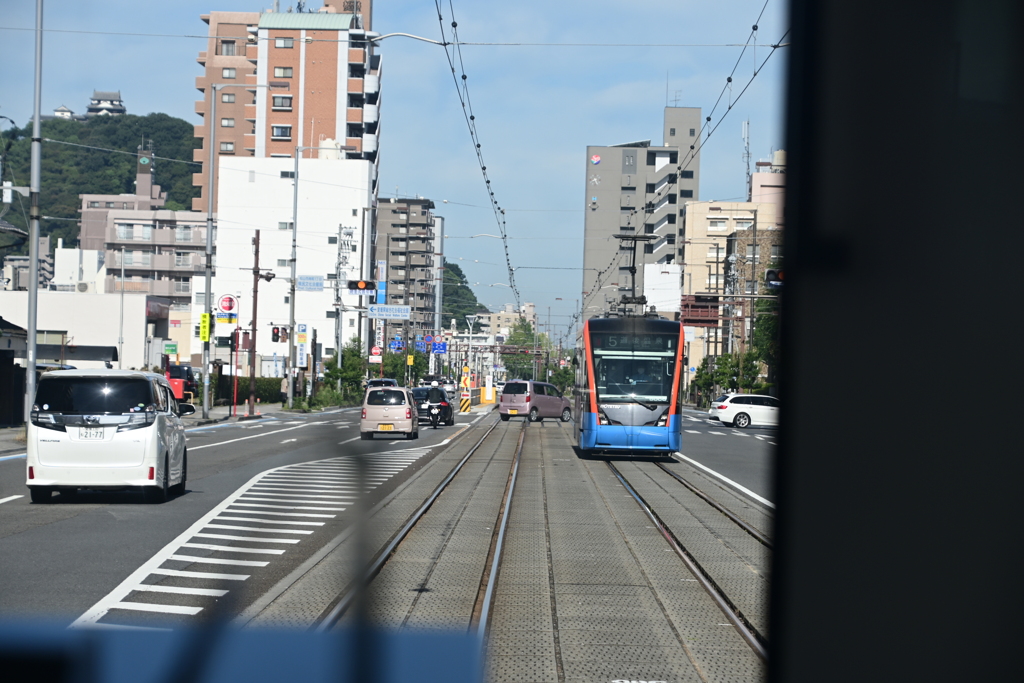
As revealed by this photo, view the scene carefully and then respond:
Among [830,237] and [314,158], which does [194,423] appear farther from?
[314,158]

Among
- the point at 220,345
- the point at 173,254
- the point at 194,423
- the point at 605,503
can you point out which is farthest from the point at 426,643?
the point at 173,254

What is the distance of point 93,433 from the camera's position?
13.2 m

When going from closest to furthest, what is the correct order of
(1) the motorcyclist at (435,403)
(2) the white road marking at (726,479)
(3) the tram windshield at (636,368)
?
1. (2) the white road marking at (726,479)
2. (3) the tram windshield at (636,368)
3. (1) the motorcyclist at (435,403)

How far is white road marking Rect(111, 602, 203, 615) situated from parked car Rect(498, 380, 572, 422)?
128 ft

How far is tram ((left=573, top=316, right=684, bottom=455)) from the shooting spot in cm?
2253

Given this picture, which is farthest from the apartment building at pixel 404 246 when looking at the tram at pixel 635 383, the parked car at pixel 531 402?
the tram at pixel 635 383

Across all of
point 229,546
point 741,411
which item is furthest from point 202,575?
point 741,411

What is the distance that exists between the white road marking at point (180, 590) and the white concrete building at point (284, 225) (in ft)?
239

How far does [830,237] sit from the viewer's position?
8.82 ft

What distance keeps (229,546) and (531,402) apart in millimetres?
37354

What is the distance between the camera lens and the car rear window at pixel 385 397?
29391 mm

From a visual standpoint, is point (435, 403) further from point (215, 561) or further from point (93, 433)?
point (215, 561)

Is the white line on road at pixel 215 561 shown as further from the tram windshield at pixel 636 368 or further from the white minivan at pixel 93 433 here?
the tram windshield at pixel 636 368

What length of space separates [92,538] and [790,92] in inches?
382
